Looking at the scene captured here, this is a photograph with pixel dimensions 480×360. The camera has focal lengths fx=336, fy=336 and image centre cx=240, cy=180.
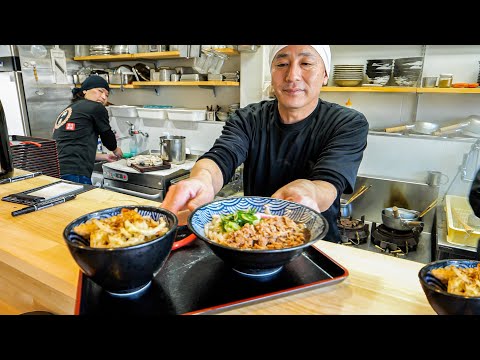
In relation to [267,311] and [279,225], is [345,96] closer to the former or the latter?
[279,225]

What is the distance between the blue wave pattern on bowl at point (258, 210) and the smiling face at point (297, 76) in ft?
2.72

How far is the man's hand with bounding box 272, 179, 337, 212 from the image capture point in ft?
3.98

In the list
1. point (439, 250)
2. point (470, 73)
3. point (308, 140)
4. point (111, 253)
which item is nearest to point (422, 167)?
point (470, 73)

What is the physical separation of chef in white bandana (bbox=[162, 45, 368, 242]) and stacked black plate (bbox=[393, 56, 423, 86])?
1.56 m

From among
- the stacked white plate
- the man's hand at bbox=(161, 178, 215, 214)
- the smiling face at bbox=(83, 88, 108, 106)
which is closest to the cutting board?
the smiling face at bbox=(83, 88, 108, 106)

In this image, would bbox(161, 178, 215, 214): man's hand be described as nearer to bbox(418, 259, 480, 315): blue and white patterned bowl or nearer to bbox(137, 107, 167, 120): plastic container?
bbox(418, 259, 480, 315): blue and white patterned bowl

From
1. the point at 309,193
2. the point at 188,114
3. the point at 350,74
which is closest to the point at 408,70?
the point at 350,74

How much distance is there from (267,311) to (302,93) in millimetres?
1272

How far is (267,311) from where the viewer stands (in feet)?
2.56

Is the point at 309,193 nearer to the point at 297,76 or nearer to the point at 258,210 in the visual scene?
the point at 258,210

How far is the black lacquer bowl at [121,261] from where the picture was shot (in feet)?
2.26

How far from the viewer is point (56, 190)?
5.78ft

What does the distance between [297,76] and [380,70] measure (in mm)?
1821

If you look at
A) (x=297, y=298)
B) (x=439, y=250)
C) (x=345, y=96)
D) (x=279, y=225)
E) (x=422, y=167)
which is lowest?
(x=439, y=250)
